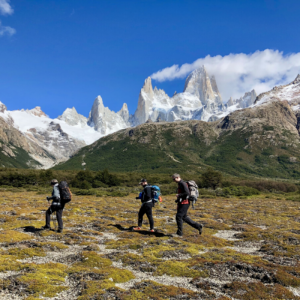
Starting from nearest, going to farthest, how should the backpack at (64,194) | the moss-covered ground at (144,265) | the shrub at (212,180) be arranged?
the moss-covered ground at (144,265) → the backpack at (64,194) → the shrub at (212,180)

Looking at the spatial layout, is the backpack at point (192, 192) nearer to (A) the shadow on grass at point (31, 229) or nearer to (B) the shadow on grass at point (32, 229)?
(B) the shadow on grass at point (32, 229)

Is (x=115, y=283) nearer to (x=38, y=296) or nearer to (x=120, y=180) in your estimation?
(x=38, y=296)

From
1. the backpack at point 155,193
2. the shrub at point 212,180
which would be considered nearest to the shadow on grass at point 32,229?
the backpack at point 155,193

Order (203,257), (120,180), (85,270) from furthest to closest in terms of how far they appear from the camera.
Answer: (120,180), (203,257), (85,270)

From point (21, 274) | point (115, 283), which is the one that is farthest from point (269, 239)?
point (21, 274)

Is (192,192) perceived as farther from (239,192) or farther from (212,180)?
(212,180)

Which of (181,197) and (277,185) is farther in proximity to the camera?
(277,185)

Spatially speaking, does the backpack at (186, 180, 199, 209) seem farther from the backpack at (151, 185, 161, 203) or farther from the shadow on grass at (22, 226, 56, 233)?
the shadow on grass at (22, 226, 56, 233)

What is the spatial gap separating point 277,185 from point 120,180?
53.0m

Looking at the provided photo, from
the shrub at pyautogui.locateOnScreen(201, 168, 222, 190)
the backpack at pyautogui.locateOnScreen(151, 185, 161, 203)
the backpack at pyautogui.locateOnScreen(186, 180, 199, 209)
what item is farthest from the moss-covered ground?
the shrub at pyautogui.locateOnScreen(201, 168, 222, 190)

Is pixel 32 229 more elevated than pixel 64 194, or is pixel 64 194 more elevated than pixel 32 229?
pixel 64 194

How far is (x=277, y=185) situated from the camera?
262 feet

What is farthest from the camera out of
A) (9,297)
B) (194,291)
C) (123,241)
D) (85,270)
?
(123,241)

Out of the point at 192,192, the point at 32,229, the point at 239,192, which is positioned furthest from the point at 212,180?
the point at 32,229
